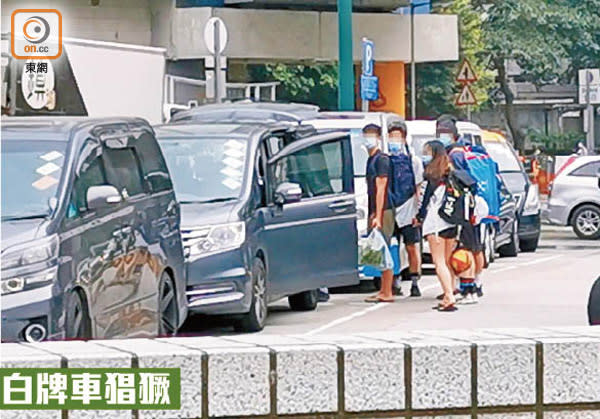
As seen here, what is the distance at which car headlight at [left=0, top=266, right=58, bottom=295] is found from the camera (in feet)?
28.1

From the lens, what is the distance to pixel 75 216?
9.28m

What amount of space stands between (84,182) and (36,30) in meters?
5.45

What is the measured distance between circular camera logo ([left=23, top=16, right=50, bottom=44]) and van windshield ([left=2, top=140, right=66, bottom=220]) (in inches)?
188

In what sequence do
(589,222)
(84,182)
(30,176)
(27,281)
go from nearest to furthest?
(27,281), (30,176), (84,182), (589,222)

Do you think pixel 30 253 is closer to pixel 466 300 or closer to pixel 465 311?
pixel 465 311

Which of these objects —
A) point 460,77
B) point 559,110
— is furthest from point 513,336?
point 559,110

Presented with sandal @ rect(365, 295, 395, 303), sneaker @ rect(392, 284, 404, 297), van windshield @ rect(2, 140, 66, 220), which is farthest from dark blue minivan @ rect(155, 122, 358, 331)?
van windshield @ rect(2, 140, 66, 220)

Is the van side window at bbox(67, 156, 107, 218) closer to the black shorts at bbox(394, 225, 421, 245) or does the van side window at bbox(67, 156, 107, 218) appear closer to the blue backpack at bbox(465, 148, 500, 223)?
the black shorts at bbox(394, 225, 421, 245)

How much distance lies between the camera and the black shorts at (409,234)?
50.9ft

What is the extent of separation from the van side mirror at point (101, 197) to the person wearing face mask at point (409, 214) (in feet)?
18.8

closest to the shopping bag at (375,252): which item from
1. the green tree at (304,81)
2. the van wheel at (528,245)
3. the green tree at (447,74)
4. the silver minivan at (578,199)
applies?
the van wheel at (528,245)

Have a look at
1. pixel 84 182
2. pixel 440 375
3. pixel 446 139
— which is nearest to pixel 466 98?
pixel 446 139

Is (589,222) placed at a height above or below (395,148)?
below

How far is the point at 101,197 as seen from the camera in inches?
376
